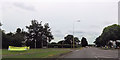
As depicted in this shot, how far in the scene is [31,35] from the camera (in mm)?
94250

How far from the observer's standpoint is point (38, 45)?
9381 centimetres

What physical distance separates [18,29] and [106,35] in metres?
51.3

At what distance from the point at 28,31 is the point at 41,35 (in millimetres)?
7587

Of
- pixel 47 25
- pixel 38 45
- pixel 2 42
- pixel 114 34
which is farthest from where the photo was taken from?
pixel 47 25

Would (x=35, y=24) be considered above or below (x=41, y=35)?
above

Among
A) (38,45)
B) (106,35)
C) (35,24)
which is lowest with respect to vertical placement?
(38,45)

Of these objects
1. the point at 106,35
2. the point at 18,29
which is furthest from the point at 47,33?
the point at 106,35

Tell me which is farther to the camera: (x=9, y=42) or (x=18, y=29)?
(x=18, y=29)

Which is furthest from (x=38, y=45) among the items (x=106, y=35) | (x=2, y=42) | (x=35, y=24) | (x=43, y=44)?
(x=106, y=35)

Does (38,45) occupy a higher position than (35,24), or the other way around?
(35,24)

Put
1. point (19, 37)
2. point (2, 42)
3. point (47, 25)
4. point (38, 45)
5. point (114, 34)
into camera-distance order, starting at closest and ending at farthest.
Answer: point (2, 42) < point (19, 37) < point (114, 34) < point (38, 45) < point (47, 25)

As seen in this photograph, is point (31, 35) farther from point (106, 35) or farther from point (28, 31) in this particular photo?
point (106, 35)

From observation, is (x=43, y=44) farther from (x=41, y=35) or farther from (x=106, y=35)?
(x=106, y=35)

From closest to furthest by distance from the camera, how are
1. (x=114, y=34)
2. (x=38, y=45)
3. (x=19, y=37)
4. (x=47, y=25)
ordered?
(x=19, y=37) → (x=114, y=34) → (x=38, y=45) → (x=47, y=25)
